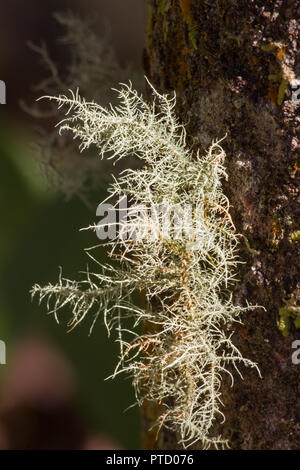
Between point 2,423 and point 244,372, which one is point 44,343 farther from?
point 244,372

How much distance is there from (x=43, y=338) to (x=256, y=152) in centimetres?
69

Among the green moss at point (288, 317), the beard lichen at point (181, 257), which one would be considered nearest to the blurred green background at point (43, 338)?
the beard lichen at point (181, 257)

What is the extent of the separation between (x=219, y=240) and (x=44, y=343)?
25.8 inches

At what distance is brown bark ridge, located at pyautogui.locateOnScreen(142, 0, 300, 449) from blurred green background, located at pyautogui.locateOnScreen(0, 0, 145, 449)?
374 millimetres

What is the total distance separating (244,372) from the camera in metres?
0.60

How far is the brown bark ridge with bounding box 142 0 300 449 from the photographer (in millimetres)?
533

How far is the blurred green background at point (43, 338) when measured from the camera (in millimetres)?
990

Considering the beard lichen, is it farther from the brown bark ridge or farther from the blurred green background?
the blurred green background

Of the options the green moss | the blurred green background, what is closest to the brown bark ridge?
the green moss

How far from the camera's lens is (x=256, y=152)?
558 millimetres

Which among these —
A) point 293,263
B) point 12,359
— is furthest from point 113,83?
point 12,359

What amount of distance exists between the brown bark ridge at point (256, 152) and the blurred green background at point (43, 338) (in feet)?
1.23

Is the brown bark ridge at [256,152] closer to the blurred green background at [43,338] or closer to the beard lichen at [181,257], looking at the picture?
the beard lichen at [181,257]

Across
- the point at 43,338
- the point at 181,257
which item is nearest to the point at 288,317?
the point at 181,257
